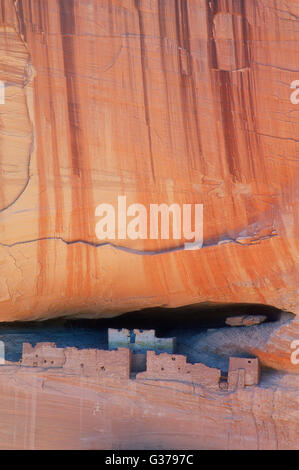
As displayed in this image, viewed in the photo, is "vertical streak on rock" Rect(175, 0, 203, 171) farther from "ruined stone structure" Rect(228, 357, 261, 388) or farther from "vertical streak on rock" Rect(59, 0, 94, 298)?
"ruined stone structure" Rect(228, 357, 261, 388)

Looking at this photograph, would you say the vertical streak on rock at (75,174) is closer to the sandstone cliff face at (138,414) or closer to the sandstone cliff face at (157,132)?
the sandstone cliff face at (157,132)

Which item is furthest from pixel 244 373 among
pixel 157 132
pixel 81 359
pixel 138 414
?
pixel 157 132

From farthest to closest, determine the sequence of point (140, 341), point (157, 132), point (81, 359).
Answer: point (140, 341)
point (81, 359)
point (157, 132)

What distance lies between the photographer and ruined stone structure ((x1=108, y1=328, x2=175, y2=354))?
8602mm

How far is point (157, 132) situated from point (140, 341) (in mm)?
2220

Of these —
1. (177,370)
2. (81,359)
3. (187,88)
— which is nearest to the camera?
(187,88)

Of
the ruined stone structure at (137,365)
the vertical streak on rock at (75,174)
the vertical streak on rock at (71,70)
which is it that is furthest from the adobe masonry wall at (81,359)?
the vertical streak on rock at (71,70)

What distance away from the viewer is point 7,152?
26.8 ft

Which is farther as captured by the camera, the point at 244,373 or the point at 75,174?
the point at 75,174

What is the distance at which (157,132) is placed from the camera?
791cm

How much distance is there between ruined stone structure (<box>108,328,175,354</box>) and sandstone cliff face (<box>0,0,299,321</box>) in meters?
0.64

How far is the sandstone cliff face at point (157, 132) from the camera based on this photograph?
7684 mm

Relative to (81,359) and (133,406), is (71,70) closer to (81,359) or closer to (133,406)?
(81,359)
